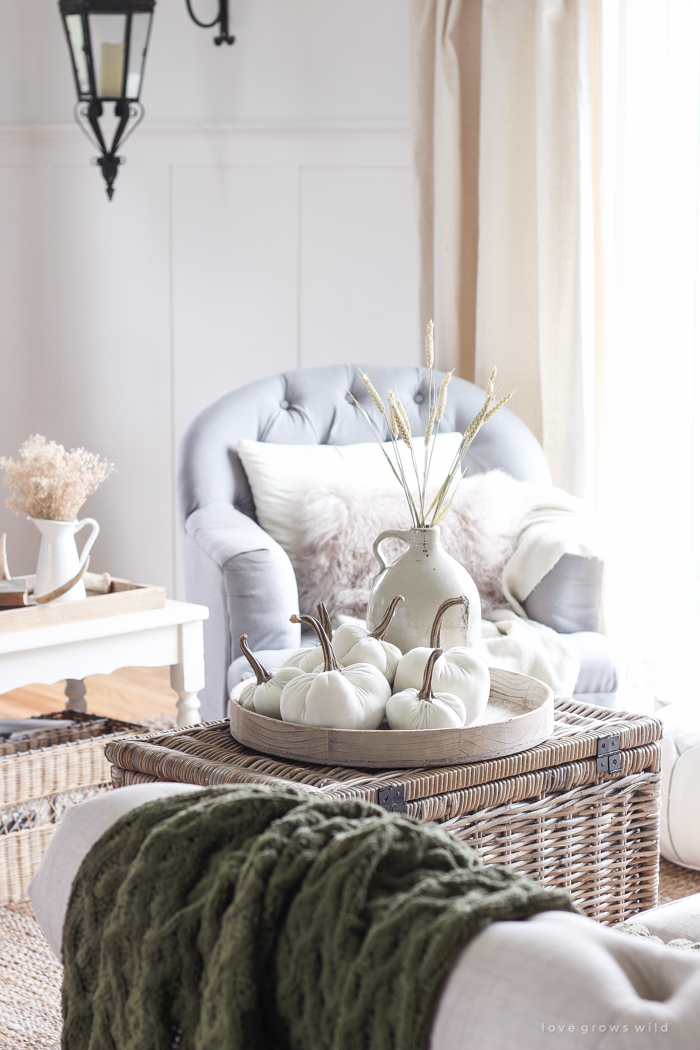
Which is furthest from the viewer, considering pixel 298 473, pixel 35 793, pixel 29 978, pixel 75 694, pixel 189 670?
pixel 75 694

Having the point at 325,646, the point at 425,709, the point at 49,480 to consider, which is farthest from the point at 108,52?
the point at 425,709

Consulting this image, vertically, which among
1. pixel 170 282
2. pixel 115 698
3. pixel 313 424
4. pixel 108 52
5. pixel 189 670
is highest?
pixel 108 52

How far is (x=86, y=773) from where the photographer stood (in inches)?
81.1

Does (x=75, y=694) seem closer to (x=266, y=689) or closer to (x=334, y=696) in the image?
(x=266, y=689)

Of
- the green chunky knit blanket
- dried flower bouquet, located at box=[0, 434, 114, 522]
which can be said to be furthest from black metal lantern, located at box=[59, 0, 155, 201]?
the green chunky knit blanket

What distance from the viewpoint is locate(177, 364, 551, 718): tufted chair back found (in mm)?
2086

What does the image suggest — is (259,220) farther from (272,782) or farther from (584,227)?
(272,782)

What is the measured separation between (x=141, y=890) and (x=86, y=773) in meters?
1.51

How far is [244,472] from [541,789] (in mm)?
1386

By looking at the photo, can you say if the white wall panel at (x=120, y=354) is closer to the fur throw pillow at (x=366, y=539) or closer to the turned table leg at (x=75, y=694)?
the turned table leg at (x=75, y=694)

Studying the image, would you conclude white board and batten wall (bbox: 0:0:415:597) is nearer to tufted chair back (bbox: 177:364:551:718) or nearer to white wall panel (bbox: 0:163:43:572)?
white wall panel (bbox: 0:163:43:572)

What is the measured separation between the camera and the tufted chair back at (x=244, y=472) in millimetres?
2086

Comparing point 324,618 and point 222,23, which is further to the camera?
point 222,23

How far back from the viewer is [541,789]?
1312 millimetres
